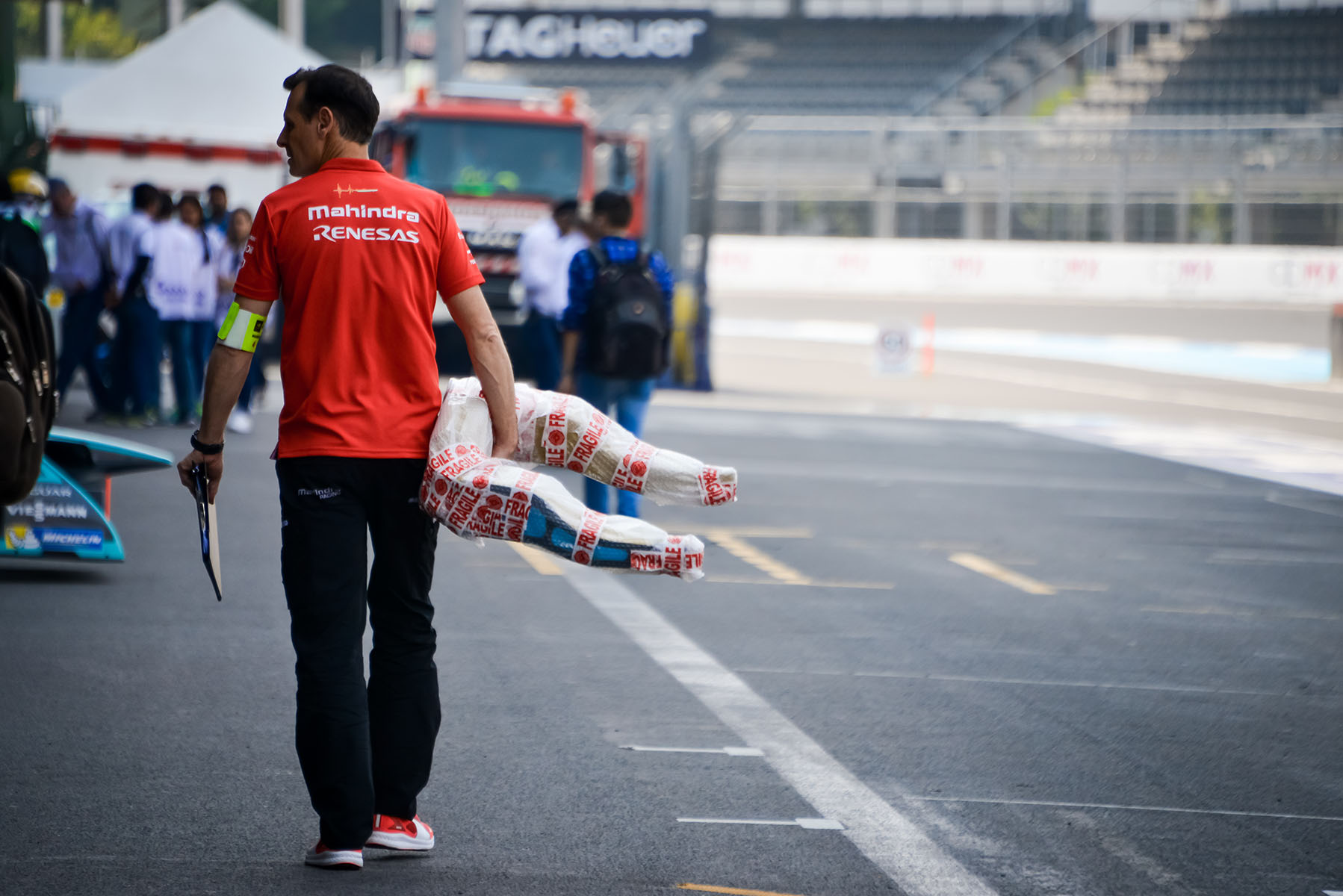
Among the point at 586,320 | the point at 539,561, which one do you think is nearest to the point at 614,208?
the point at 586,320

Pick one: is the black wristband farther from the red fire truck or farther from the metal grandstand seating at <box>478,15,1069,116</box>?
the metal grandstand seating at <box>478,15,1069,116</box>

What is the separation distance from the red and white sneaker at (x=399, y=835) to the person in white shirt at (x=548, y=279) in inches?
383

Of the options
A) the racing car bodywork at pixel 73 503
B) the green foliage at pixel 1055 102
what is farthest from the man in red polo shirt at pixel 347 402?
the green foliage at pixel 1055 102

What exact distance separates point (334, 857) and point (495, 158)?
14684 millimetres

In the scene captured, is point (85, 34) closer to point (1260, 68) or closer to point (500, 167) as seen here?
point (1260, 68)

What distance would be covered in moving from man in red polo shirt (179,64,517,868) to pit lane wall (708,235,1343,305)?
25.5 meters

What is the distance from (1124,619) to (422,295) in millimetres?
4714

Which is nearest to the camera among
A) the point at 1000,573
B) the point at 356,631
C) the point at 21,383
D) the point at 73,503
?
the point at 21,383

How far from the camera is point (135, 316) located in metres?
13.8

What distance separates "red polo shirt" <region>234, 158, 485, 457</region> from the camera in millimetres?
4090

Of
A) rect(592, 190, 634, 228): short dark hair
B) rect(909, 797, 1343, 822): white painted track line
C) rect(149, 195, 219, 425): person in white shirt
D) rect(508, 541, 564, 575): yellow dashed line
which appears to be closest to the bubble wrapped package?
rect(909, 797, 1343, 822): white painted track line

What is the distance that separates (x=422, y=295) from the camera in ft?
13.8

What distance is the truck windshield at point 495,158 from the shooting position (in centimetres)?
1806

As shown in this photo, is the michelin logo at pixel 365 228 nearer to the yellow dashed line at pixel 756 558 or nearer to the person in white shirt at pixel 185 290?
the yellow dashed line at pixel 756 558
